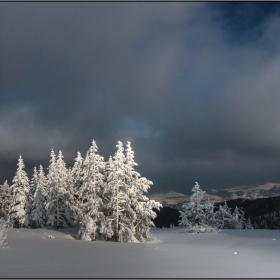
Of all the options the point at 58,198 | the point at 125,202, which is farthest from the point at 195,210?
the point at 58,198

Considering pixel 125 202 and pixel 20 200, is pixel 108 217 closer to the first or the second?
pixel 125 202

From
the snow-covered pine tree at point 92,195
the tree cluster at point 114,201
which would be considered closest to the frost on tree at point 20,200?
the tree cluster at point 114,201

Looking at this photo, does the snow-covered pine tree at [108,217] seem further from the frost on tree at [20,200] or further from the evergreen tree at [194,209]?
the frost on tree at [20,200]

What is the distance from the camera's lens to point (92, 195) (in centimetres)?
3005

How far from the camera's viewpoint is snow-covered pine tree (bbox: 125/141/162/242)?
98.3 ft

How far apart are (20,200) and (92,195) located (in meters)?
21.8

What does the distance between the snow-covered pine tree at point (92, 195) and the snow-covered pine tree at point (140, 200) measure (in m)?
3.47

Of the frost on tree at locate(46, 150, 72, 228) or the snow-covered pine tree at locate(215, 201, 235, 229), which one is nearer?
the frost on tree at locate(46, 150, 72, 228)

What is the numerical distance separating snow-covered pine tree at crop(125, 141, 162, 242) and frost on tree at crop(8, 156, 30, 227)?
23476mm

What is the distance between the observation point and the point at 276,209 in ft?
314

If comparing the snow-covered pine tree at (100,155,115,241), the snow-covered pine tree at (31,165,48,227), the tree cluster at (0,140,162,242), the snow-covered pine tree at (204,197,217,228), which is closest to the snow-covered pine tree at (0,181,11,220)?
the snow-covered pine tree at (31,165,48,227)

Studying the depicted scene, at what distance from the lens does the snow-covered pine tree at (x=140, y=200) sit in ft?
98.3

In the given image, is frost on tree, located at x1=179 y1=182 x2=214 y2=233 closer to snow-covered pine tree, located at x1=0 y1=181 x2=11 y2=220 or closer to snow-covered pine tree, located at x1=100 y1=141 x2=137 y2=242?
snow-covered pine tree, located at x1=100 y1=141 x2=137 y2=242

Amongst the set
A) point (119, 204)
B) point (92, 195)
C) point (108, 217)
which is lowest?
point (108, 217)
